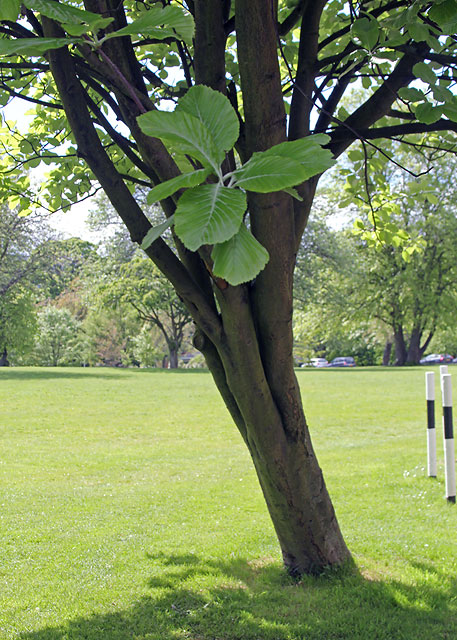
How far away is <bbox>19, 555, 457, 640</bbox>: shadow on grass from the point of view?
3.36 meters

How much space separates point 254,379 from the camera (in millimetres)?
3215

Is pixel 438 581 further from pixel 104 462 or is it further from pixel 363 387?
pixel 363 387

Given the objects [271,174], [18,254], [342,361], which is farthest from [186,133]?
[342,361]

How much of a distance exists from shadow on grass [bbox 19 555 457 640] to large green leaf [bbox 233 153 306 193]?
2.76m

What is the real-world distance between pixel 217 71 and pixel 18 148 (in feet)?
9.00

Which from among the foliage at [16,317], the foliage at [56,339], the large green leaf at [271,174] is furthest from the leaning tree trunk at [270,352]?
the foliage at [56,339]

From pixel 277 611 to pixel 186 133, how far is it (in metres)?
3.12

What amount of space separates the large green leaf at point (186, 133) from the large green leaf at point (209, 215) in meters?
0.08

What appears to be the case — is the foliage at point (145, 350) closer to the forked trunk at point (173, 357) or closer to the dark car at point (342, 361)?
the forked trunk at point (173, 357)

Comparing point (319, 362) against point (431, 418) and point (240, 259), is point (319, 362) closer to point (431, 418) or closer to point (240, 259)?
point (431, 418)

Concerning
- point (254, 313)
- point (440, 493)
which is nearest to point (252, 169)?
point (254, 313)

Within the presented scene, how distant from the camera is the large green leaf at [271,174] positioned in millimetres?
1303

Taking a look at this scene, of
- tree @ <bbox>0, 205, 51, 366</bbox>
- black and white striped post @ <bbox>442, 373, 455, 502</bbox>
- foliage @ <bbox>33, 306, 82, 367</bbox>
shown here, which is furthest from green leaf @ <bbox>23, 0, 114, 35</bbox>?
foliage @ <bbox>33, 306, 82, 367</bbox>

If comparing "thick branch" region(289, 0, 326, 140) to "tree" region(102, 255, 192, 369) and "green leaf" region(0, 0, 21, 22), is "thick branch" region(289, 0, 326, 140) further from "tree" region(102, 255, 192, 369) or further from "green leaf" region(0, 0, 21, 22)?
"tree" region(102, 255, 192, 369)
